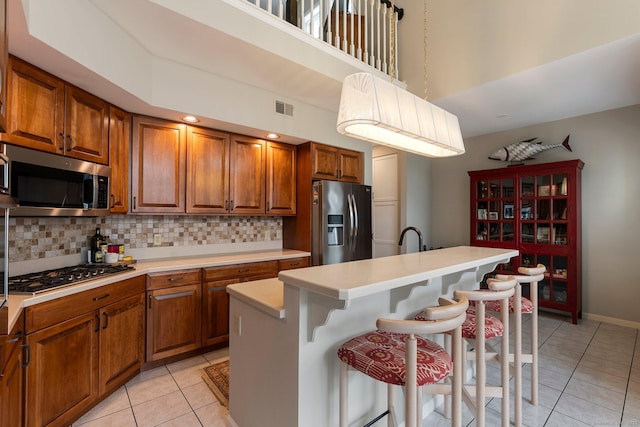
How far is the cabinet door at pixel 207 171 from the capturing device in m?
2.92

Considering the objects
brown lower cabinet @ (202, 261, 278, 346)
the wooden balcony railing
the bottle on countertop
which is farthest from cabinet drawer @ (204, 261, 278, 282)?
the wooden balcony railing

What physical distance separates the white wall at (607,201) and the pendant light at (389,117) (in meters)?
2.82

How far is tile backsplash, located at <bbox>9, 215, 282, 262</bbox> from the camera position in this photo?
81.4 inches

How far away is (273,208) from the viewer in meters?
3.51

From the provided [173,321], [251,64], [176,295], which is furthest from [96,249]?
[251,64]

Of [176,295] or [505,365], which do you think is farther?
[176,295]

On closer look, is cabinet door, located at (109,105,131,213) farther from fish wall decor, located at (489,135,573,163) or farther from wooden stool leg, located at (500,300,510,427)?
fish wall decor, located at (489,135,573,163)

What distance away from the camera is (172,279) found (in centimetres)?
253

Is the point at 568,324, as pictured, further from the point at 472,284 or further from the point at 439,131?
the point at 439,131

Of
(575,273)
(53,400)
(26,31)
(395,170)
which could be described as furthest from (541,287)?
(26,31)

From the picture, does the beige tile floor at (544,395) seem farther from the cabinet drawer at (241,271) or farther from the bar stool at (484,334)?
the cabinet drawer at (241,271)

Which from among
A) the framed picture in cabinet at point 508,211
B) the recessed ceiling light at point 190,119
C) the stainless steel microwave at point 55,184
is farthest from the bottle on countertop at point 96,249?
the framed picture in cabinet at point 508,211

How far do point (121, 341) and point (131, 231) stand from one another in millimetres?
1064

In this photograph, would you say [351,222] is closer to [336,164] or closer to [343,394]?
[336,164]
